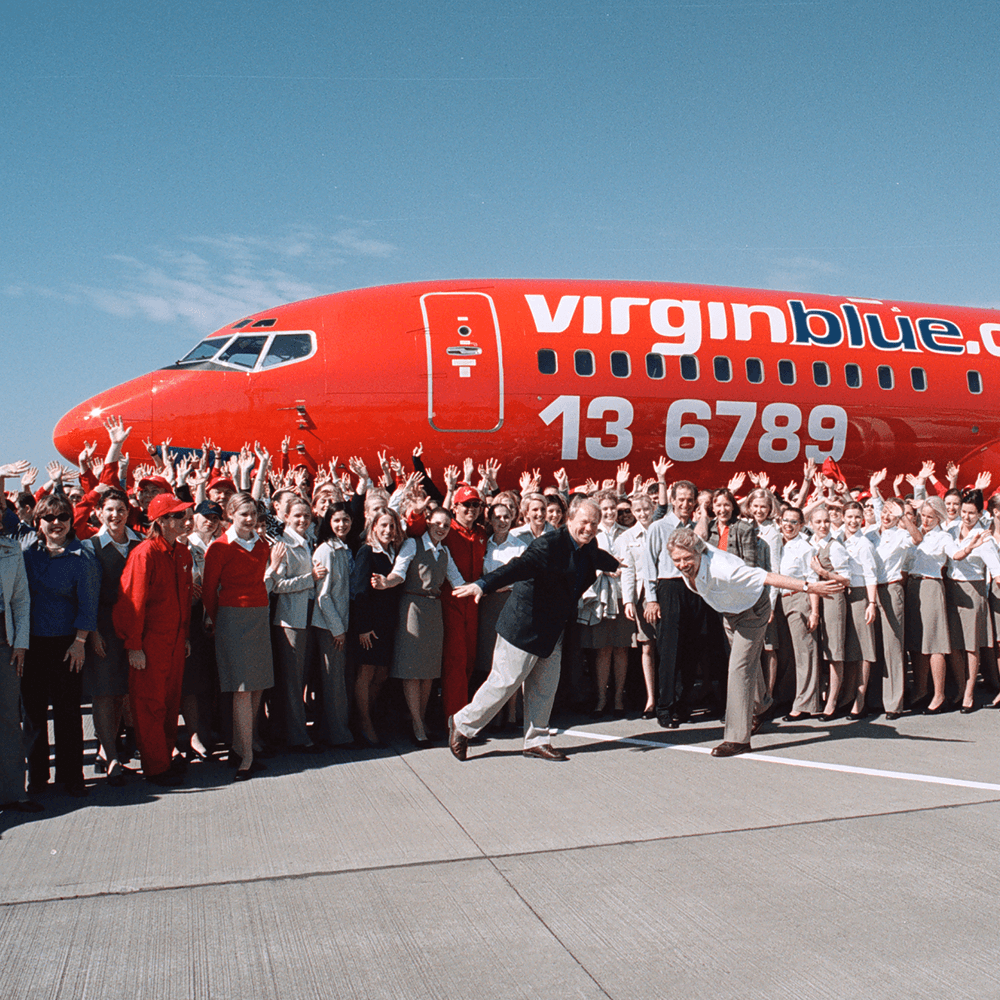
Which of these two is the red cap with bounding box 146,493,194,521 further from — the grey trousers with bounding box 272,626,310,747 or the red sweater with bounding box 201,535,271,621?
the grey trousers with bounding box 272,626,310,747

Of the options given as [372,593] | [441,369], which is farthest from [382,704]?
[441,369]

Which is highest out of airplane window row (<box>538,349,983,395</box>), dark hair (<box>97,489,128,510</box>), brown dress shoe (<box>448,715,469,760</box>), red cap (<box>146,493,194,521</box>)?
airplane window row (<box>538,349,983,395</box>)

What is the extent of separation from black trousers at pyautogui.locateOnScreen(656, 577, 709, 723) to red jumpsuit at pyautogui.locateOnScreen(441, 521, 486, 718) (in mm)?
1632

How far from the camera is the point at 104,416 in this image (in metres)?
12.0

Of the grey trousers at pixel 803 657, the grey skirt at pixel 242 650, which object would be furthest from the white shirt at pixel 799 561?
the grey skirt at pixel 242 650

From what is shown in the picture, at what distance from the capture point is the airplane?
1217 cm

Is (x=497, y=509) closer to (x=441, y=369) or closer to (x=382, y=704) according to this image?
(x=382, y=704)

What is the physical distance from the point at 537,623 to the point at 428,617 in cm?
99

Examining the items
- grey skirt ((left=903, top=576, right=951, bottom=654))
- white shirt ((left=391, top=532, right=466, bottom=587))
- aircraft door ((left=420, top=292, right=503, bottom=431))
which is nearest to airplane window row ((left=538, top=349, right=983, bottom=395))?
aircraft door ((left=420, top=292, right=503, bottom=431))

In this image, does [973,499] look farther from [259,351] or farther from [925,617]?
[259,351]

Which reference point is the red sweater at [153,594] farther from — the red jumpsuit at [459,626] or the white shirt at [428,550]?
the red jumpsuit at [459,626]

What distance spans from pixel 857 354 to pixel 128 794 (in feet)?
41.2

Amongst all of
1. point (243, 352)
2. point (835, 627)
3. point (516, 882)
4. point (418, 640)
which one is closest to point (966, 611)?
point (835, 627)

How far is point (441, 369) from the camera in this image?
1252cm
